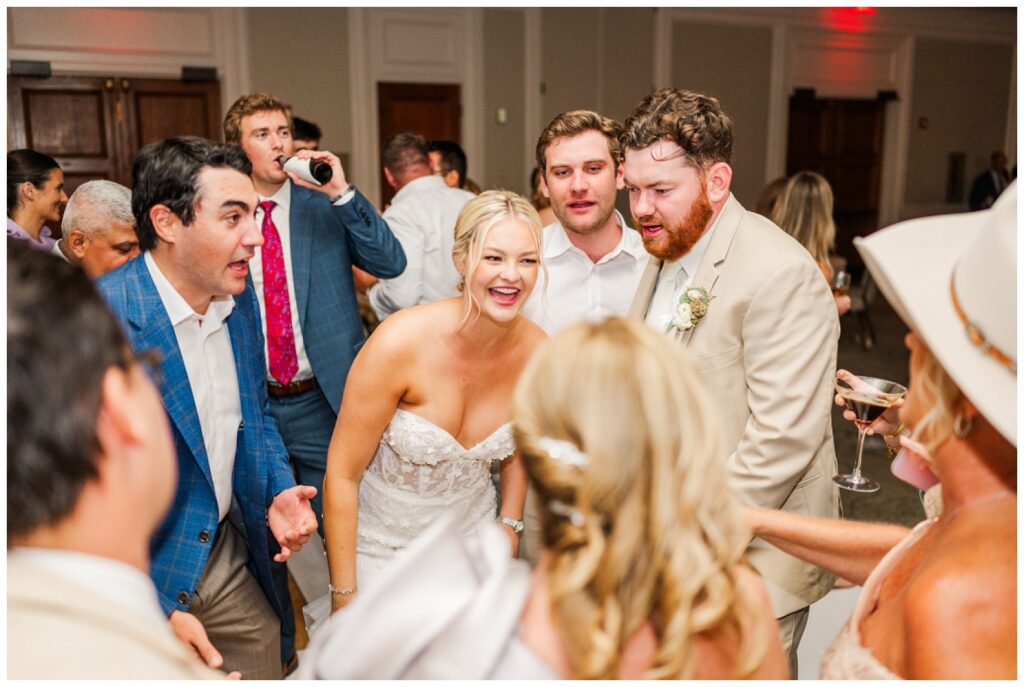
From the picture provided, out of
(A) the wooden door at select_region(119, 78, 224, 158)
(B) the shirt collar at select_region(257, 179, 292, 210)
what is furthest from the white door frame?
(B) the shirt collar at select_region(257, 179, 292, 210)

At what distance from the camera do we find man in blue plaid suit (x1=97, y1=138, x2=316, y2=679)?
1945 millimetres

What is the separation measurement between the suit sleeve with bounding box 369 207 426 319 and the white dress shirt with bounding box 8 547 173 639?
2991 millimetres

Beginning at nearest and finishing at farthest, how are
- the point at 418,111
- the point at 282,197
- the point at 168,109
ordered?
the point at 282,197 → the point at 168,109 → the point at 418,111

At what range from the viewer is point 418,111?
29.5 ft

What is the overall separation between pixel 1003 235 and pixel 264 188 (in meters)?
2.69

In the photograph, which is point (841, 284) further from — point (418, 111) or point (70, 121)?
point (70, 121)

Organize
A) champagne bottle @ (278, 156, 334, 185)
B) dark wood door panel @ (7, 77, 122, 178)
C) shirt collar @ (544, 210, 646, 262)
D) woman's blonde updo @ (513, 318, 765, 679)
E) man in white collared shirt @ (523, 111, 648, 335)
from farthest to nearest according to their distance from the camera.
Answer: dark wood door panel @ (7, 77, 122, 178), champagne bottle @ (278, 156, 334, 185), shirt collar @ (544, 210, 646, 262), man in white collared shirt @ (523, 111, 648, 335), woman's blonde updo @ (513, 318, 765, 679)

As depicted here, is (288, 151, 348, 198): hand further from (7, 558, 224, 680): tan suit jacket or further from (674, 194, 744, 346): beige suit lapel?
(7, 558, 224, 680): tan suit jacket

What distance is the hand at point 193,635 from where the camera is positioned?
1.73m

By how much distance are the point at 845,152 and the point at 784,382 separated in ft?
35.5

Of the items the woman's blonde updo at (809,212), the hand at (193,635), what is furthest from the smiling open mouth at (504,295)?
the woman's blonde updo at (809,212)

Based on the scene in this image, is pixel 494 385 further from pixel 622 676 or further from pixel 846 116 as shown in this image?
pixel 846 116

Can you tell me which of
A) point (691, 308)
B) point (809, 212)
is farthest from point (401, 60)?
point (691, 308)

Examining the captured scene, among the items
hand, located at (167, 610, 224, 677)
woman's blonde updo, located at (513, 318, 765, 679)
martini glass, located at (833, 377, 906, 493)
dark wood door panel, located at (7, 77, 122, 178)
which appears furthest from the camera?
dark wood door panel, located at (7, 77, 122, 178)
